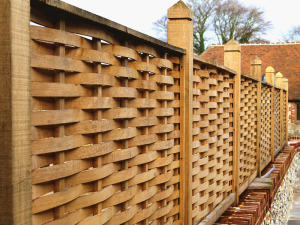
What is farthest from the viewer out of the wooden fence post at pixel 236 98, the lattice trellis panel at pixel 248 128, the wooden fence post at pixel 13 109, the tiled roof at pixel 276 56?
the tiled roof at pixel 276 56

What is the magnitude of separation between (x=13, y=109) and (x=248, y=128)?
5.00m

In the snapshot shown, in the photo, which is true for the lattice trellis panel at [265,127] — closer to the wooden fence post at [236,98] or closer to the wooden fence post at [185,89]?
the wooden fence post at [236,98]

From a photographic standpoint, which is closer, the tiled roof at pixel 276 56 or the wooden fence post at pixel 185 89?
the wooden fence post at pixel 185 89

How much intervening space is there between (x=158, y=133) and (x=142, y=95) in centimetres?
34

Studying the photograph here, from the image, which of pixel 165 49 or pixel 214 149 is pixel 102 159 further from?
pixel 214 149

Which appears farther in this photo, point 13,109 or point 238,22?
point 238,22


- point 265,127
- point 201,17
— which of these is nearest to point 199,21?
point 201,17

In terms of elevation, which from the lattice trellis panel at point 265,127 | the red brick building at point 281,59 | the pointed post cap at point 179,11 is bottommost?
the lattice trellis panel at point 265,127

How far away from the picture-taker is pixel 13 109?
3.87ft

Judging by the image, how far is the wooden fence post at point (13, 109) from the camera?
1.17m

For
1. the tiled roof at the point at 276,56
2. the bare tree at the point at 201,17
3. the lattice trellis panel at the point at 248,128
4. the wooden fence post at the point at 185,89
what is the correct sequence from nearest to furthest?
the wooden fence post at the point at 185,89, the lattice trellis panel at the point at 248,128, the tiled roof at the point at 276,56, the bare tree at the point at 201,17

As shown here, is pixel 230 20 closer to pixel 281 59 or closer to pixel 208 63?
pixel 281 59

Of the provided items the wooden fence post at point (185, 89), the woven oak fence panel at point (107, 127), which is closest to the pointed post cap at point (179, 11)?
the wooden fence post at point (185, 89)

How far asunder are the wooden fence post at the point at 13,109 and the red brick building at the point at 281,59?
25.9 m
